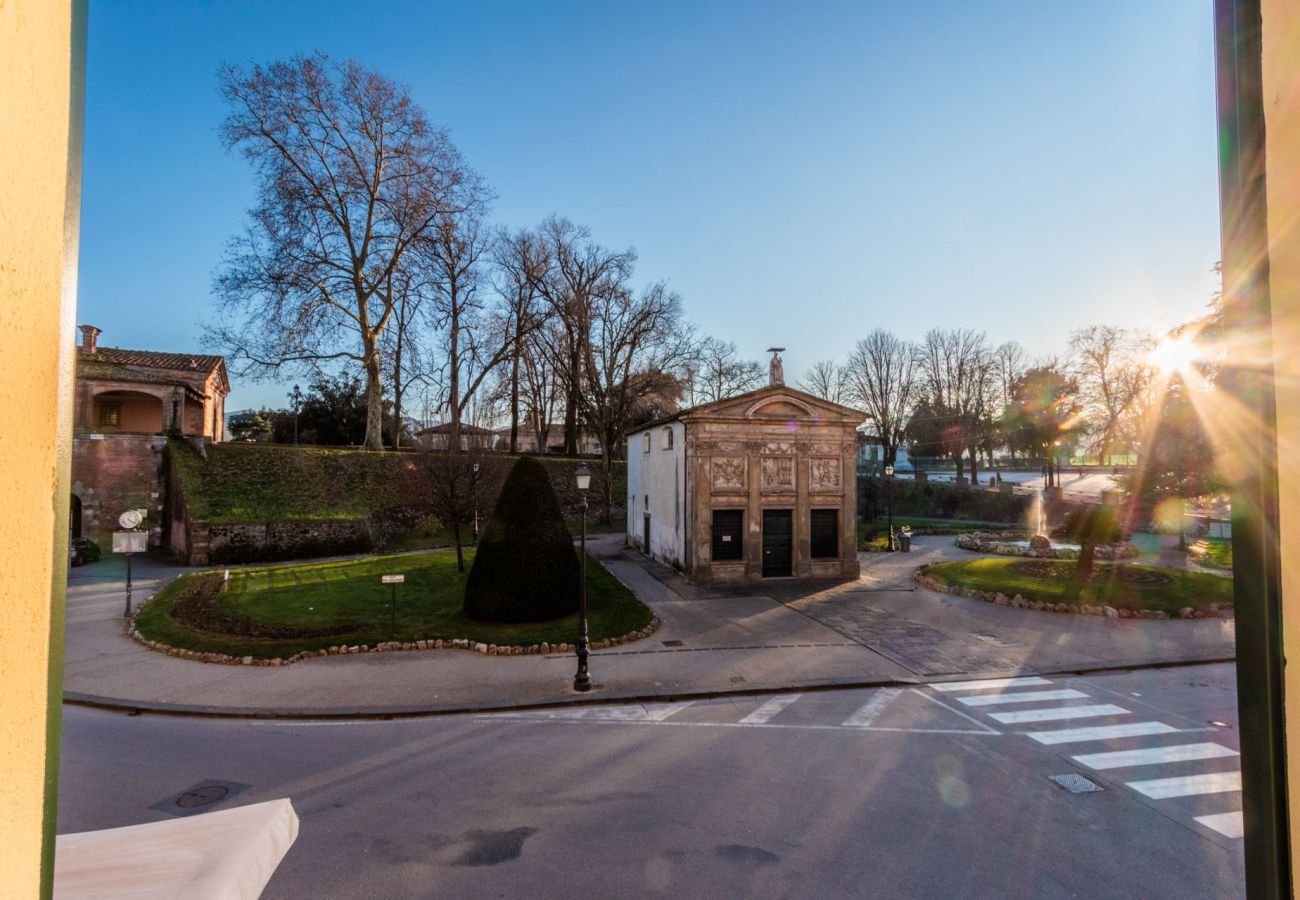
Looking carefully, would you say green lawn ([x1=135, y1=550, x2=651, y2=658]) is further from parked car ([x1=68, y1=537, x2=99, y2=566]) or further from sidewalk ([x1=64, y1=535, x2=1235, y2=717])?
parked car ([x1=68, y1=537, x2=99, y2=566])

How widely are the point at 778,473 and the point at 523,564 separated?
11.1m

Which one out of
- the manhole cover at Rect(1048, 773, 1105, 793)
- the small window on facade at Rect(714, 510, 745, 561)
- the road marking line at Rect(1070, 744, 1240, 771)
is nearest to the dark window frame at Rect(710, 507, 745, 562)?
the small window on facade at Rect(714, 510, 745, 561)

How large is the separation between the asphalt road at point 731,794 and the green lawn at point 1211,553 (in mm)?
20025

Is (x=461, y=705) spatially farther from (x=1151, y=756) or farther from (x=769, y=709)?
(x=1151, y=756)

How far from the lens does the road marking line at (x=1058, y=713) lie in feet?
34.7

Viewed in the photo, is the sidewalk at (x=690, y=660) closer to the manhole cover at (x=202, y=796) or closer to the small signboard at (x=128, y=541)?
the small signboard at (x=128, y=541)

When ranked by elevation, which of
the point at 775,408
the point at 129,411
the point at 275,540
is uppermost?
the point at 129,411

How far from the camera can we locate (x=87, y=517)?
89.2ft

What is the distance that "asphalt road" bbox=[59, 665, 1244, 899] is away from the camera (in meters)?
6.32

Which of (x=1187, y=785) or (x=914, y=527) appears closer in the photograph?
(x=1187, y=785)

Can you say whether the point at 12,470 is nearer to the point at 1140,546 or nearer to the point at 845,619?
the point at 845,619

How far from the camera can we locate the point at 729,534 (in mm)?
23031

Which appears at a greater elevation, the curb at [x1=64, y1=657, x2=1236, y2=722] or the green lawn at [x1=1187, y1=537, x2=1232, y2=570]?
the green lawn at [x1=1187, y1=537, x2=1232, y2=570]

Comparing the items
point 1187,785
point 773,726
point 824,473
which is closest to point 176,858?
point 773,726
